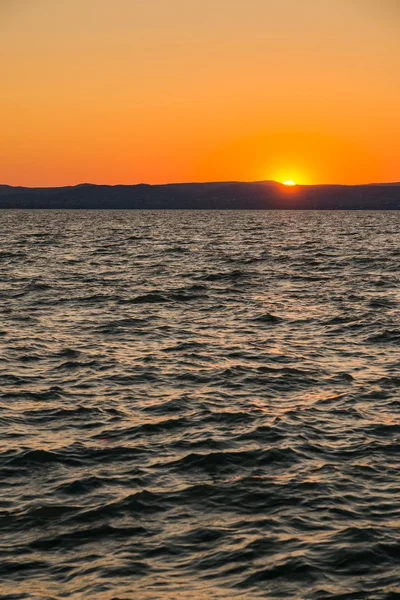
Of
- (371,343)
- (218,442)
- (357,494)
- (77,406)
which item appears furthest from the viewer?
(371,343)

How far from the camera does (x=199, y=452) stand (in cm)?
1711

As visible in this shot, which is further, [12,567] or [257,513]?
[257,513]

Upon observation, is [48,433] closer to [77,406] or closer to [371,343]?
[77,406]

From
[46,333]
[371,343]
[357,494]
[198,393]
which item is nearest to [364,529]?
[357,494]

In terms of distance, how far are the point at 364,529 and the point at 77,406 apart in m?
9.35

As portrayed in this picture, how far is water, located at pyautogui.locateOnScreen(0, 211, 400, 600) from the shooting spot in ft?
39.6

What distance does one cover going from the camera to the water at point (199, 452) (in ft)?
39.6

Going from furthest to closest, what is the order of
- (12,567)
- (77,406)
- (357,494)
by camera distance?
(77,406)
(357,494)
(12,567)

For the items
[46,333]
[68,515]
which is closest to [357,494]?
[68,515]

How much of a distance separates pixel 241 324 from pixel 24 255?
4385cm

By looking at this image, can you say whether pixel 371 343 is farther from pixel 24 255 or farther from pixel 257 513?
pixel 24 255

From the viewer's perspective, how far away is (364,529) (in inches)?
528

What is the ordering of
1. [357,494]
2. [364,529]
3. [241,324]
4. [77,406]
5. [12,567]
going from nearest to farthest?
[12,567] → [364,529] → [357,494] → [77,406] → [241,324]

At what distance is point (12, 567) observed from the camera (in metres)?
12.0
